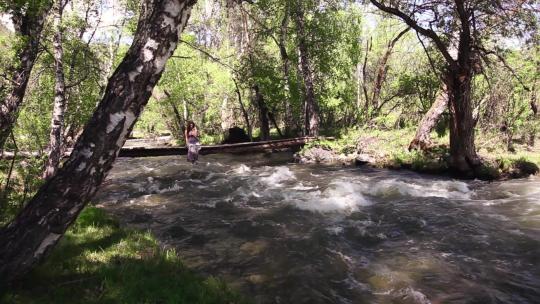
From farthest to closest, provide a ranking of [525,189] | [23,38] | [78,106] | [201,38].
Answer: [201,38] < [78,106] < [525,189] < [23,38]

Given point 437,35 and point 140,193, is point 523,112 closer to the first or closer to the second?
point 437,35

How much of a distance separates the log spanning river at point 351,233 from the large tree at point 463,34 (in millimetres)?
→ 1900

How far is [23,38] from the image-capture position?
920 cm

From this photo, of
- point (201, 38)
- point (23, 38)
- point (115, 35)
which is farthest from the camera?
point (201, 38)

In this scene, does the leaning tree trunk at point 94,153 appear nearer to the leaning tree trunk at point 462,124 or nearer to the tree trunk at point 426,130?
the leaning tree trunk at point 462,124

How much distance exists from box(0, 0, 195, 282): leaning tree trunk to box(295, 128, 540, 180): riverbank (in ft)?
49.3

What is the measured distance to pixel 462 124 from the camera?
16422mm

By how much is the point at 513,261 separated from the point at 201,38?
46.1 meters

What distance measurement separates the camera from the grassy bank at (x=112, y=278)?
524 centimetres

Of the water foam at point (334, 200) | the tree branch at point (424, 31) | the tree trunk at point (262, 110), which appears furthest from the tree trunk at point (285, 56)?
the water foam at point (334, 200)

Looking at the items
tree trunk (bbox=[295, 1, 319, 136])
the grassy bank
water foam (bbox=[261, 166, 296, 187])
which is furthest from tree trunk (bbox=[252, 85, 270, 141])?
the grassy bank

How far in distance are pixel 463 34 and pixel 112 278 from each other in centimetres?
1471

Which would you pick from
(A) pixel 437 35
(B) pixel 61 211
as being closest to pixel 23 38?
(B) pixel 61 211

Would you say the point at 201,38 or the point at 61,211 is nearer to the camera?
the point at 61,211
